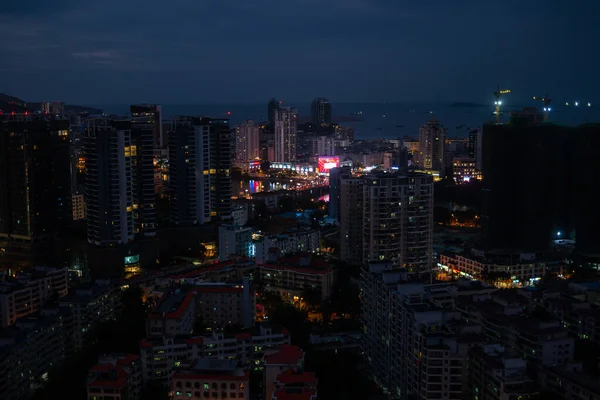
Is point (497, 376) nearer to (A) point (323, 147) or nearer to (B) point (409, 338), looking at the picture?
(B) point (409, 338)

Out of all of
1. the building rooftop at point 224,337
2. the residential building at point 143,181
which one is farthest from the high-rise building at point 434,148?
the building rooftop at point 224,337

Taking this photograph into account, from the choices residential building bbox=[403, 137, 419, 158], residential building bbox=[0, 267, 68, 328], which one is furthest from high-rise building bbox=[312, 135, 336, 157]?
residential building bbox=[0, 267, 68, 328]

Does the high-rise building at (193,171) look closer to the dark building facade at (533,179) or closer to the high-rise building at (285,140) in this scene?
the dark building facade at (533,179)

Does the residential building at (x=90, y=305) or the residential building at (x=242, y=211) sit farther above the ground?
the residential building at (x=242, y=211)

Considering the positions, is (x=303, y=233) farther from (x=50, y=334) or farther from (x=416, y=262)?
(x=50, y=334)

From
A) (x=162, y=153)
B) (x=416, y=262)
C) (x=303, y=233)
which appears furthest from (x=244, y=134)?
(x=416, y=262)

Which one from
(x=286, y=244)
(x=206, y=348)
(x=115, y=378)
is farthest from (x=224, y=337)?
(x=286, y=244)

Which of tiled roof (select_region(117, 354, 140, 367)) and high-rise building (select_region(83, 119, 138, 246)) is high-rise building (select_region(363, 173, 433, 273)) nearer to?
high-rise building (select_region(83, 119, 138, 246))
